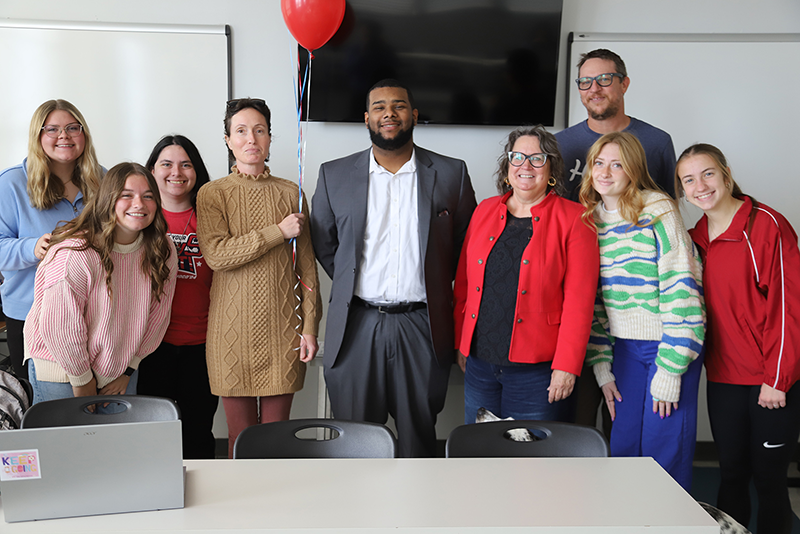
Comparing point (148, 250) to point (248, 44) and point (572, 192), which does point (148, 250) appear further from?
point (572, 192)

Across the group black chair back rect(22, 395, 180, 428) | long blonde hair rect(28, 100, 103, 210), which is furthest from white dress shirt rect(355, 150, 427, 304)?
long blonde hair rect(28, 100, 103, 210)

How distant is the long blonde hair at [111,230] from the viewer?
2029 millimetres

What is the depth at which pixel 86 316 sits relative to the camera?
202 cm

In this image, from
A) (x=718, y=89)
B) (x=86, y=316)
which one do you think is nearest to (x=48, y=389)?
(x=86, y=316)

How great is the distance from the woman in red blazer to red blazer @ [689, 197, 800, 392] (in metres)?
0.47

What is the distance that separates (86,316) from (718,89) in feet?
11.1

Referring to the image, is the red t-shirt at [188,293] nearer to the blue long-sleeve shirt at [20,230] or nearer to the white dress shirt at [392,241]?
the blue long-sleeve shirt at [20,230]

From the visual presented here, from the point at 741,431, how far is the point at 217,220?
2151 millimetres

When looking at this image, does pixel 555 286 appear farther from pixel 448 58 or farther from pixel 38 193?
pixel 38 193

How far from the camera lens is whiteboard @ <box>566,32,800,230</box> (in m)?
3.26

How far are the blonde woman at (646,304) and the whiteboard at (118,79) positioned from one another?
2169 millimetres

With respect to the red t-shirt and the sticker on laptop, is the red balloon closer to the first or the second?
the red t-shirt

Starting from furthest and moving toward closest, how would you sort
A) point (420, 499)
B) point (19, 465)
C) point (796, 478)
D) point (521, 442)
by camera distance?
1. point (796, 478)
2. point (521, 442)
3. point (420, 499)
4. point (19, 465)

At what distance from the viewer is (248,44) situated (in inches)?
127
